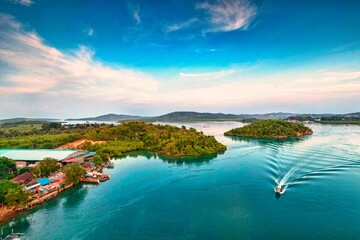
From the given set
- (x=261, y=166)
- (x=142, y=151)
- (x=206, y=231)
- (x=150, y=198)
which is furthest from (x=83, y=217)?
(x=142, y=151)

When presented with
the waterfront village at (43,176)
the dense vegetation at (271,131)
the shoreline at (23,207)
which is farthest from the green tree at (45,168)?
the dense vegetation at (271,131)

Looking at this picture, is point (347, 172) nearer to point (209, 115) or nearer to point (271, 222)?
point (271, 222)

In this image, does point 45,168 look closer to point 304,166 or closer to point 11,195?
point 11,195

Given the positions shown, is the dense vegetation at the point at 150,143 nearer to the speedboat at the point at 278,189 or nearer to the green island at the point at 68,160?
the green island at the point at 68,160

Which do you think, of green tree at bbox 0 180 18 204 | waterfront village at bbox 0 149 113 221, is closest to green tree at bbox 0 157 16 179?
waterfront village at bbox 0 149 113 221

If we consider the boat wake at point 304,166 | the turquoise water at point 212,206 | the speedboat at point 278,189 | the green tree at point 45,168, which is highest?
the green tree at point 45,168

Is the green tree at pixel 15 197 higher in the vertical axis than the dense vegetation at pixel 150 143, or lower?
lower
